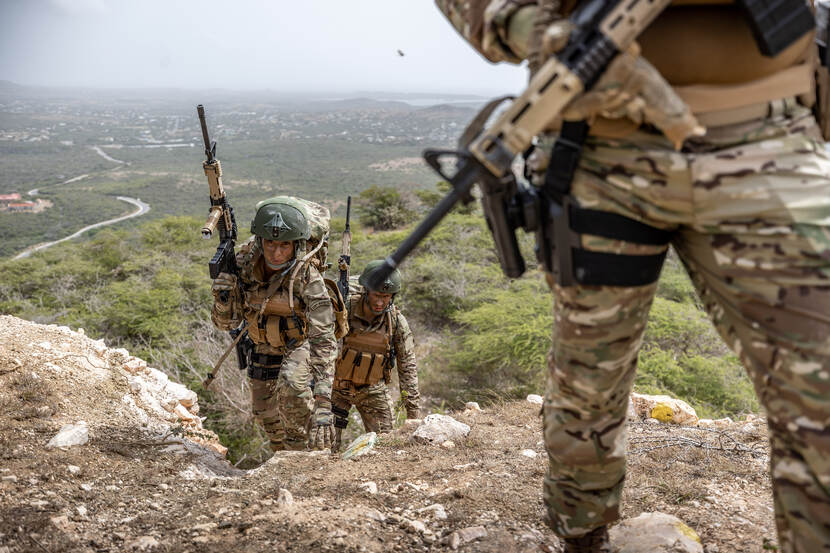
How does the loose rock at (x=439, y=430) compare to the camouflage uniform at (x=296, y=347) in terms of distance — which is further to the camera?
the camouflage uniform at (x=296, y=347)

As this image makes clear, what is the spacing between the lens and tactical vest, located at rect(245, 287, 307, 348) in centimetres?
417

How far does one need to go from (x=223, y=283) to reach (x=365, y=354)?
1497 mm

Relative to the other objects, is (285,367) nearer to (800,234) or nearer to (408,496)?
(408,496)

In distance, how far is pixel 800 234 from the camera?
1.15 m

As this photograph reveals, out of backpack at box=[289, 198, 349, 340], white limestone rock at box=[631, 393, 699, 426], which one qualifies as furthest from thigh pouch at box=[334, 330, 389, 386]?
white limestone rock at box=[631, 393, 699, 426]

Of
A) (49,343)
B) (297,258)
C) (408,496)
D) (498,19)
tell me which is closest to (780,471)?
(498,19)

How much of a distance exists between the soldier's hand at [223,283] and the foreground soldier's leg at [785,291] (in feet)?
11.1

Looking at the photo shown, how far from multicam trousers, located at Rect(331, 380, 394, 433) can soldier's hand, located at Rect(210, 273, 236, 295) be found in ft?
5.29

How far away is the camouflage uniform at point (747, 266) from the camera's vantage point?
1139mm

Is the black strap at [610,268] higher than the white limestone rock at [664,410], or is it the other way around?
the black strap at [610,268]

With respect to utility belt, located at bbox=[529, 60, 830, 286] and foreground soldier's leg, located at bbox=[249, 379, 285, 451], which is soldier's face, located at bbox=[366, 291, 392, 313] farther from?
utility belt, located at bbox=[529, 60, 830, 286]

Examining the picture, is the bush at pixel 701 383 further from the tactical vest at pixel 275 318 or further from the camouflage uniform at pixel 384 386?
the tactical vest at pixel 275 318

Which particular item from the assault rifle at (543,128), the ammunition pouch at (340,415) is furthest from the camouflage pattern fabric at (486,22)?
the ammunition pouch at (340,415)

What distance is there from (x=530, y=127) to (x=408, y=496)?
1.71 m
